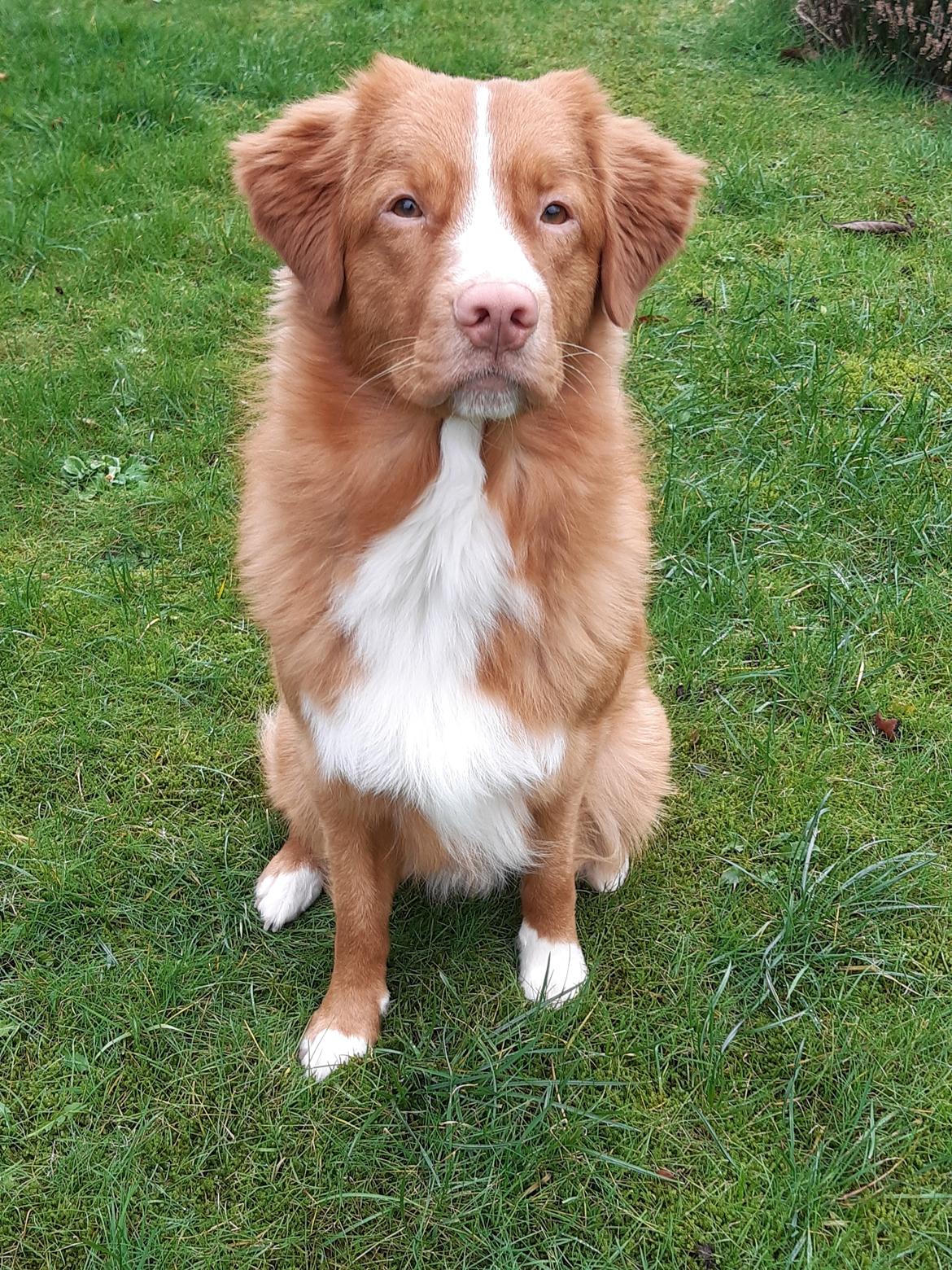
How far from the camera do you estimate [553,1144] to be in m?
2.30

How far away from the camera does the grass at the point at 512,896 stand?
2.25 meters

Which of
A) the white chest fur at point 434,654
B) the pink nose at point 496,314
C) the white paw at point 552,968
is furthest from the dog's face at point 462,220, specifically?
the white paw at point 552,968

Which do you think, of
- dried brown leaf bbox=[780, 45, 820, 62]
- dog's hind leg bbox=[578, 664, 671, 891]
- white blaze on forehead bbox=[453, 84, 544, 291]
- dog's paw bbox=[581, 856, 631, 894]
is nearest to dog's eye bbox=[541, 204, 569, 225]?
white blaze on forehead bbox=[453, 84, 544, 291]

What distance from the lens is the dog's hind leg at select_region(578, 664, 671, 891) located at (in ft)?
8.96

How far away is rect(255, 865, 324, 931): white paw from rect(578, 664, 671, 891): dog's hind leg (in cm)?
77

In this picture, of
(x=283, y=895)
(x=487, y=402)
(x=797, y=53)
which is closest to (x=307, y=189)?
(x=487, y=402)

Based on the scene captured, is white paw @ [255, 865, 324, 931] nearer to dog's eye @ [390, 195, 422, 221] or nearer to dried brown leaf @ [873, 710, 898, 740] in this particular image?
dog's eye @ [390, 195, 422, 221]

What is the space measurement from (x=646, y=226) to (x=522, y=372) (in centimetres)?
65

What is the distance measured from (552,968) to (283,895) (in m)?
0.77

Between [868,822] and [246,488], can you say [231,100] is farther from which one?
[868,822]

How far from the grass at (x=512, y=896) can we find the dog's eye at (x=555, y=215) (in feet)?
5.74

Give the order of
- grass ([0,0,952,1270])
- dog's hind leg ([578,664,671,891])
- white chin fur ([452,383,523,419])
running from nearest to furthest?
white chin fur ([452,383,523,419]), grass ([0,0,952,1270]), dog's hind leg ([578,664,671,891])

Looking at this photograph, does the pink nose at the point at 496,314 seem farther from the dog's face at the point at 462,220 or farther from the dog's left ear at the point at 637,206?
the dog's left ear at the point at 637,206

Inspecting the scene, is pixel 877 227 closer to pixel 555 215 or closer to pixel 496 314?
pixel 555 215
